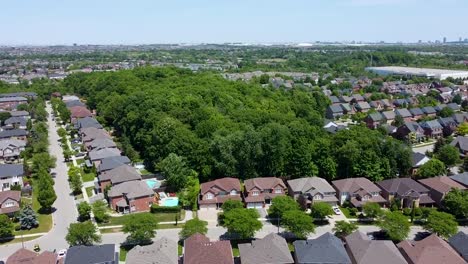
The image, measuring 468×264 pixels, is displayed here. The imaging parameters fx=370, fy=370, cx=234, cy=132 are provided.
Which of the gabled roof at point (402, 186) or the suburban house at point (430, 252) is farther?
the gabled roof at point (402, 186)

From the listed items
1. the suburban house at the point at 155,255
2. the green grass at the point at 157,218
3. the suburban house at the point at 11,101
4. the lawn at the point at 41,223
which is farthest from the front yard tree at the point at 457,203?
the suburban house at the point at 11,101

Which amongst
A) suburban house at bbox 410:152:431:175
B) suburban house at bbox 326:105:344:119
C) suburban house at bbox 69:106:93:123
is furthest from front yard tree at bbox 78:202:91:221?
suburban house at bbox 326:105:344:119

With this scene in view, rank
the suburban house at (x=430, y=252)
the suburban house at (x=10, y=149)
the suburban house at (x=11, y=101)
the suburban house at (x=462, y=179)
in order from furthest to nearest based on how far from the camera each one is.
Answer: the suburban house at (x=11, y=101), the suburban house at (x=10, y=149), the suburban house at (x=462, y=179), the suburban house at (x=430, y=252)

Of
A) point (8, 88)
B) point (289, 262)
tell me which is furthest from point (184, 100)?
point (8, 88)

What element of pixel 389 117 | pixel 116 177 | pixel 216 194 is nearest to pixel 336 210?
pixel 216 194

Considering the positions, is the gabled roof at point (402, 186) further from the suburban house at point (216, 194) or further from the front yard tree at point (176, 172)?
the front yard tree at point (176, 172)

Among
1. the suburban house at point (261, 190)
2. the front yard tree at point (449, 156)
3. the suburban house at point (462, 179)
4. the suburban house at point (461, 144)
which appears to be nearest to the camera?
the suburban house at point (261, 190)

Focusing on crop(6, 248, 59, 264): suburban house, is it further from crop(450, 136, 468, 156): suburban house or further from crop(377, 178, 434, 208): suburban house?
crop(450, 136, 468, 156): suburban house
